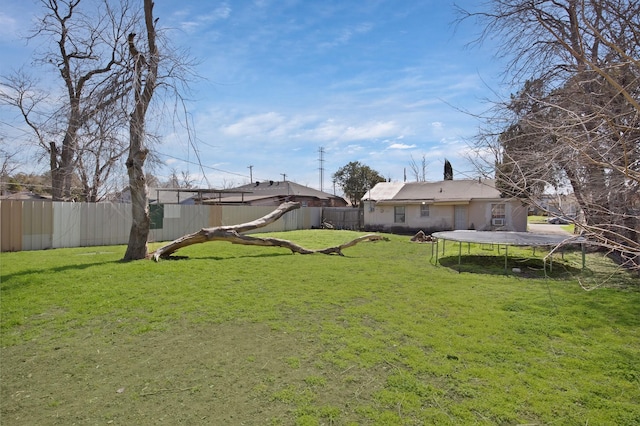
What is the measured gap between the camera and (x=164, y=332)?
480cm

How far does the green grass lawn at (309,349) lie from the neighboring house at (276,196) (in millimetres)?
21216

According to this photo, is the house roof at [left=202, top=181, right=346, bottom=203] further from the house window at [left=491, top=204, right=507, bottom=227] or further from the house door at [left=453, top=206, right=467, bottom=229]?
the house window at [left=491, top=204, right=507, bottom=227]

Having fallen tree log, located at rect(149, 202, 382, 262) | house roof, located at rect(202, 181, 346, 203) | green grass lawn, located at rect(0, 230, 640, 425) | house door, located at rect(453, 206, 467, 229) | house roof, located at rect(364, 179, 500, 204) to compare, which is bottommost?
green grass lawn, located at rect(0, 230, 640, 425)

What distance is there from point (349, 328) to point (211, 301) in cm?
256

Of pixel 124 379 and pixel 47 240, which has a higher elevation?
pixel 47 240

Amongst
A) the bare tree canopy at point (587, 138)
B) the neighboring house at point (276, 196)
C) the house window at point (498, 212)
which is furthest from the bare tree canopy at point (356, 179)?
the bare tree canopy at point (587, 138)

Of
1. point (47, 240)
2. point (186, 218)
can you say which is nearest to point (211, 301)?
point (47, 240)

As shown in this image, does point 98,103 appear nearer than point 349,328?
No

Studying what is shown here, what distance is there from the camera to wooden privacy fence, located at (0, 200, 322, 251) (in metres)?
11.4

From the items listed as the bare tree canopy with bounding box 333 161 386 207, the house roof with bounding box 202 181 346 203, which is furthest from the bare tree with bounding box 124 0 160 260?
the bare tree canopy with bounding box 333 161 386 207

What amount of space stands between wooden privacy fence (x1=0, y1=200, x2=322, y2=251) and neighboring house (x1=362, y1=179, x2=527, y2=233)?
9910mm

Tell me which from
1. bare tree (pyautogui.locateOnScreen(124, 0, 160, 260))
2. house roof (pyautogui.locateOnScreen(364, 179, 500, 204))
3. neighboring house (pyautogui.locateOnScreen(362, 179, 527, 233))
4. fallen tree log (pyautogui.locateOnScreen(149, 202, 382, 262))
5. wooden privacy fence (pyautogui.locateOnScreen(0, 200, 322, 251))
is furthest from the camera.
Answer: house roof (pyautogui.locateOnScreen(364, 179, 500, 204))

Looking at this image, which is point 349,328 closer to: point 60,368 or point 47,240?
point 60,368

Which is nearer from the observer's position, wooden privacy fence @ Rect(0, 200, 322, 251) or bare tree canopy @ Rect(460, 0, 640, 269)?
bare tree canopy @ Rect(460, 0, 640, 269)
